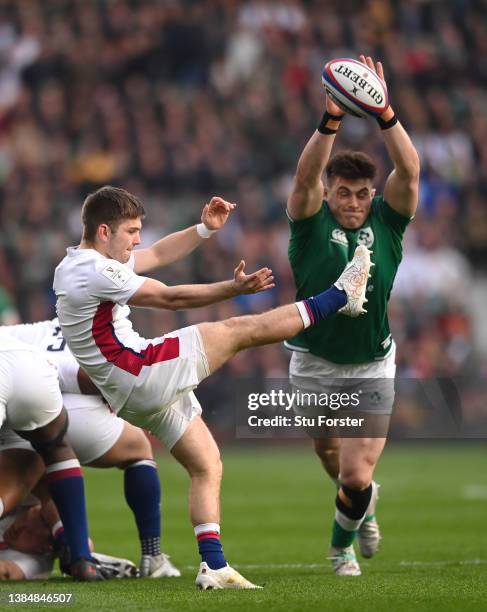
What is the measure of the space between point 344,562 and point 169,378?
1.73 m

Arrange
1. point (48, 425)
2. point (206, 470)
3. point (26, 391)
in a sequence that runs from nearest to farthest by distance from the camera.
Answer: point (206, 470), point (26, 391), point (48, 425)

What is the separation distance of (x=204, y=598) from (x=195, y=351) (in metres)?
1.23

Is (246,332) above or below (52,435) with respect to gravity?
above

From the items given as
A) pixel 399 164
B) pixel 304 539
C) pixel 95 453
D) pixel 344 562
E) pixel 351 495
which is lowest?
pixel 304 539

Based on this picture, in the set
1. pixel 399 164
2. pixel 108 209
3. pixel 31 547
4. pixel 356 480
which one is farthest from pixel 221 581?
pixel 399 164

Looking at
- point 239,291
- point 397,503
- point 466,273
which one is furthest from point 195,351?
point 466,273

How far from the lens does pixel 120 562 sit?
22.8 ft

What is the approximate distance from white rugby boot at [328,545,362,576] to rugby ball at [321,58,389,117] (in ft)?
8.11

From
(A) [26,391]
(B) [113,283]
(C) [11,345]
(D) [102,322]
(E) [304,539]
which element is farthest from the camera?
(E) [304,539]

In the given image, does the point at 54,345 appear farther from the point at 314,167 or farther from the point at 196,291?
the point at 314,167

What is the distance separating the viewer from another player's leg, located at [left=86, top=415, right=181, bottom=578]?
702 centimetres

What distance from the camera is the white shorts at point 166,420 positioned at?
20.5 feet

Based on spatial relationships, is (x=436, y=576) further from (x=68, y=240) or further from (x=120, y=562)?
(x=68, y=240)

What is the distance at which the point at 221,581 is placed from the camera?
6.05 m
